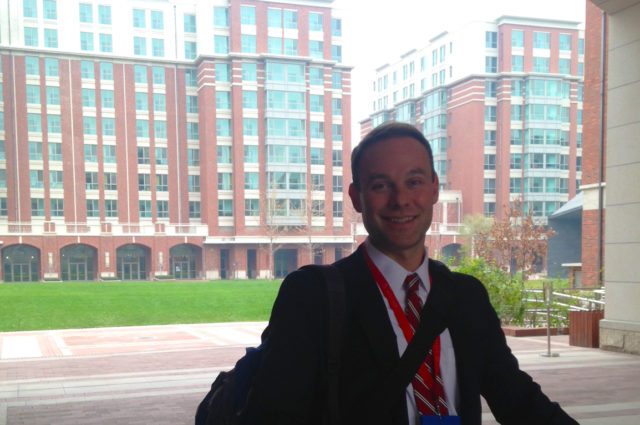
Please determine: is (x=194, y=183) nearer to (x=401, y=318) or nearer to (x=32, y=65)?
(x=32, y=65)

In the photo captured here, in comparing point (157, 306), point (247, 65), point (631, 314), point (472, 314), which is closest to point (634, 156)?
point (631, 314)

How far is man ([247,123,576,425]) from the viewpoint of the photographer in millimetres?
1058

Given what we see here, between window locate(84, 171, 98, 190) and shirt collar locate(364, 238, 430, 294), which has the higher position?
window locate(84, 171, 98, 190)

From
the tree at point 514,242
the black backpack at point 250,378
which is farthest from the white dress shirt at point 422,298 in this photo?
the tree at point 514,242

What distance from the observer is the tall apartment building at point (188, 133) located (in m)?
39.8

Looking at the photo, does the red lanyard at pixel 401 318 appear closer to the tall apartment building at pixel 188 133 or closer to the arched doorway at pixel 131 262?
the tall apartment building at pixel 188 133

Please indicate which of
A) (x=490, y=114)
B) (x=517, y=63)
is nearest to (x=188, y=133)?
(x=490, y=114)

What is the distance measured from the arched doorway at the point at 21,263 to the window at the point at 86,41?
1320 cm

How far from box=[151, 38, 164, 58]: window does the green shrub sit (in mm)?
34812

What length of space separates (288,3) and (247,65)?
4.76 metres

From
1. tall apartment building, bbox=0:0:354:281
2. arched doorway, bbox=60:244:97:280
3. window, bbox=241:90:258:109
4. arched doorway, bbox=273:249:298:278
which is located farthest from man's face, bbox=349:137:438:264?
arched doorway, bbox=273:249:298:278

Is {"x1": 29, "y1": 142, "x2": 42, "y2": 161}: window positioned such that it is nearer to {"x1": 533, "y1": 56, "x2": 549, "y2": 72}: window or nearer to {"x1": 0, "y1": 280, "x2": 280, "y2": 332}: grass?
{"x1": 0, "y1": 280, "x2": 280, "y2": 332}: grass

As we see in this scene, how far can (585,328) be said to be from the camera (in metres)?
9.17

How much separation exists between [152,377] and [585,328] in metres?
6.07
